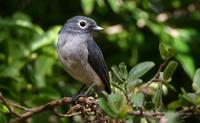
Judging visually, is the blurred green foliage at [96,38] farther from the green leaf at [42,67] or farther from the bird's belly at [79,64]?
the bird's belly at [79,64]

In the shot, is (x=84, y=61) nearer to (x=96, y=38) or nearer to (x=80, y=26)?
(x=80, y=26)

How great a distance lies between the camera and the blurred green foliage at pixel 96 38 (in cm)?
411

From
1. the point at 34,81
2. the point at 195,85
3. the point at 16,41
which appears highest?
the point at 16,41

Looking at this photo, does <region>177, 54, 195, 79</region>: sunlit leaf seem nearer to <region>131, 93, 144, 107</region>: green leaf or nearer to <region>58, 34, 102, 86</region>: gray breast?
<region>58, 34, 102, 86</region>: gray breast

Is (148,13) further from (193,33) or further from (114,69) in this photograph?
(114,69)

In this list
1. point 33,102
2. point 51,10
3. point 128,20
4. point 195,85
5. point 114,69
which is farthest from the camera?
point 51,10

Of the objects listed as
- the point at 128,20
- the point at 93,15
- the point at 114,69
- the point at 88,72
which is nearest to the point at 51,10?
the point at 93,15

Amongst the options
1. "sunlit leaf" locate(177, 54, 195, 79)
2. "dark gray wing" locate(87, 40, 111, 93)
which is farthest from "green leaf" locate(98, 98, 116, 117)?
"sunlit leaf" locate(177, 54, 195, 79)

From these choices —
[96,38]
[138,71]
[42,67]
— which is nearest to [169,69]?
[138,71]

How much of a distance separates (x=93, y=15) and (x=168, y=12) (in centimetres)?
68

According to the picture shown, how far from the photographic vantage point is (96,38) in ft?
16.7

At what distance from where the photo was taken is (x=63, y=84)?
15.0 ft

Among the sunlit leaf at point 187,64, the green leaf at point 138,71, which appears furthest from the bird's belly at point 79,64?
the sunlit leaf at point 187,64

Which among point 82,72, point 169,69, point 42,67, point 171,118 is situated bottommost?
point 171,118
